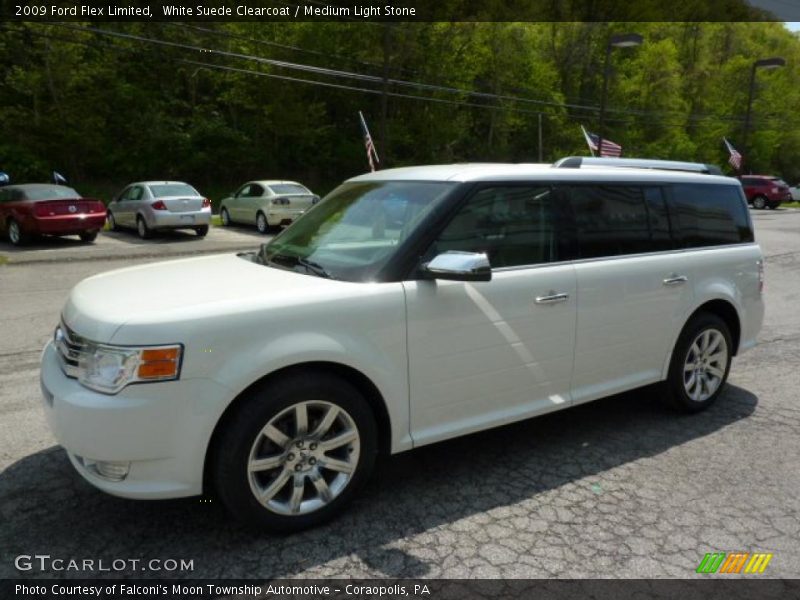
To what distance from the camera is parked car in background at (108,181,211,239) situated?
16.8 metres

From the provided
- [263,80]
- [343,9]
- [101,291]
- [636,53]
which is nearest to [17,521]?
[101,291]

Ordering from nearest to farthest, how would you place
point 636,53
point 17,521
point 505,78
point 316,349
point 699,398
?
point 316,349 < point 17,521 < point 699,398 < point 505,78 < point 636,53

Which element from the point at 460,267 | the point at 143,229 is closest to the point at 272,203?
the point at 143,229

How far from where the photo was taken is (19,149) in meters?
34.0

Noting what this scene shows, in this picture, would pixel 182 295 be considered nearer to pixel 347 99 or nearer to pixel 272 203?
pixel 272 203

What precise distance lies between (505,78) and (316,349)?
171 feet

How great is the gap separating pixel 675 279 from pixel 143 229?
1586 centimetres

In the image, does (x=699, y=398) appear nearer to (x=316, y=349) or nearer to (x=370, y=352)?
(x=370, y=352)

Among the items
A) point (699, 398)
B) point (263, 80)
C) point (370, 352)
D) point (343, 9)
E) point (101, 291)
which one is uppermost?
point (343, 9)

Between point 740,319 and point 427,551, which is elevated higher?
point 740,319

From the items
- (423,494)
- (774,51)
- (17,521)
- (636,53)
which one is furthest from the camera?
(774,51)

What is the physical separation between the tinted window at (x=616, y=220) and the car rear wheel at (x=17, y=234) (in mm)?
14963

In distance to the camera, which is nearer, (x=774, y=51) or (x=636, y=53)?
(x=636, y=53)

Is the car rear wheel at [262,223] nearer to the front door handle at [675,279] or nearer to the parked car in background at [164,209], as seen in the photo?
the parked car in background at [164,209]
